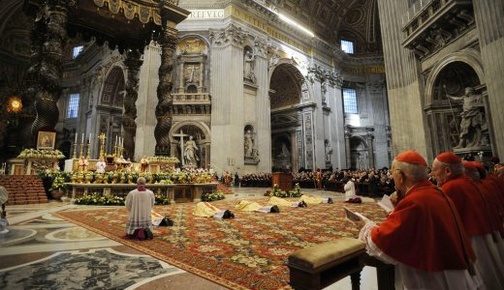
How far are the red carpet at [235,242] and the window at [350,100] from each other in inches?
1028

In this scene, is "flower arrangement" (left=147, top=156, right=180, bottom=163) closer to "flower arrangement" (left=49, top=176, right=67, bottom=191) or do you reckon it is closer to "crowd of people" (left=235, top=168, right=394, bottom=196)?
"flower arrangement" (left=49, top=176, right=67, bottom=191)

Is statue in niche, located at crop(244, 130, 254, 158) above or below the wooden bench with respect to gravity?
above

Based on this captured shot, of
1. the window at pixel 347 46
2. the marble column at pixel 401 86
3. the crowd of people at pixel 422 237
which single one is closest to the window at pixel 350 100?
the window at pixel 347 46

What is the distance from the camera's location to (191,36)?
19.8m

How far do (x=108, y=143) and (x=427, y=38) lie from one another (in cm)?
2302

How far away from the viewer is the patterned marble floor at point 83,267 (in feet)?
7.38

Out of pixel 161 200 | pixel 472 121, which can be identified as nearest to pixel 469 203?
pixel 161 200

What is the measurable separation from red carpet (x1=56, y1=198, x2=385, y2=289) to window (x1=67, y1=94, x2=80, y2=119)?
2397 cm

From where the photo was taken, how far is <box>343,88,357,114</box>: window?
29872 mm

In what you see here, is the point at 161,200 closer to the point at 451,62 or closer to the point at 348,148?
the point at 451,62

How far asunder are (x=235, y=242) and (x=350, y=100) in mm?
29560

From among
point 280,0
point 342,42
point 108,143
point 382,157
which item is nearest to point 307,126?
point 382,157

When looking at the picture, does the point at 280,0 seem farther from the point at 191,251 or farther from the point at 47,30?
the point at 191,251

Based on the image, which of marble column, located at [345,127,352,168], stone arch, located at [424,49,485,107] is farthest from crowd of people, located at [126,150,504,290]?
marble column, located at [345,127,352,168]
